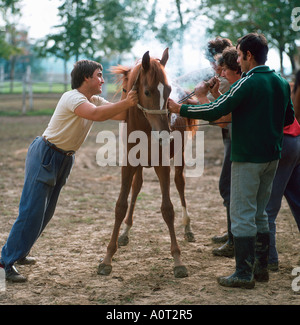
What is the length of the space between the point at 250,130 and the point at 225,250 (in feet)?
5.79

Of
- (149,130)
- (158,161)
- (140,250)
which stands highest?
(149,130)

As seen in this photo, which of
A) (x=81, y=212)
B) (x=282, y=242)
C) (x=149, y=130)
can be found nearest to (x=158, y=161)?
(x=149, y=130)

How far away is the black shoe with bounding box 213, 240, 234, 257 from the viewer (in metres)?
4.56

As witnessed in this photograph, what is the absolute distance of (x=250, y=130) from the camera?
3348mm

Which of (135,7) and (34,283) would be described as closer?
(34,283)

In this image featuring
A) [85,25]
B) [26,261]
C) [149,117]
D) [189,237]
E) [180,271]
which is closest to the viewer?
[149,117]

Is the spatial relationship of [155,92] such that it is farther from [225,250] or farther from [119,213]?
[225,250]

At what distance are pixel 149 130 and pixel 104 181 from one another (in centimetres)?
447

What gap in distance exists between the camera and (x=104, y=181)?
8.36 meters

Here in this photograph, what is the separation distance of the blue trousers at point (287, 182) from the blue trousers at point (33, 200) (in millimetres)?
2089

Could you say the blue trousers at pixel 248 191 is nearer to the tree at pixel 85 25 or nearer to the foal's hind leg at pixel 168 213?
the foal's hind leg at pixel 168 213

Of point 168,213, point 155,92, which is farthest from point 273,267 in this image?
point 155,92

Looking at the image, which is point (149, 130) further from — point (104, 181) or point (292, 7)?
point (292, 7)

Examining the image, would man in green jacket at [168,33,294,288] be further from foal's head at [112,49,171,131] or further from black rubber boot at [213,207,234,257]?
black rubber boot at [213,207,234,257]
